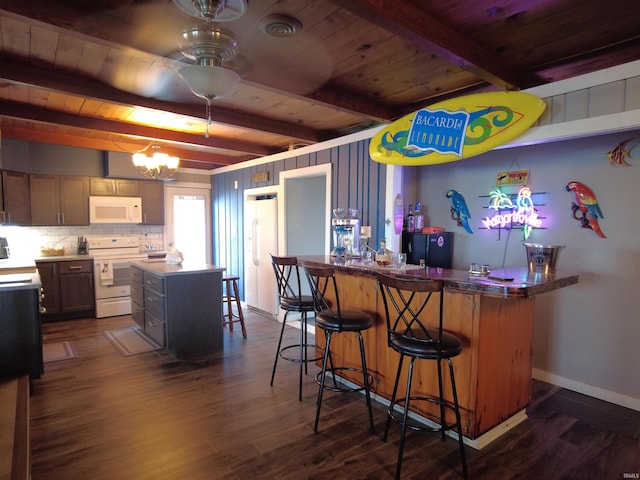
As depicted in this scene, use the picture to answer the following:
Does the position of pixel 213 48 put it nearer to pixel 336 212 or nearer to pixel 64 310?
pixel 336 212

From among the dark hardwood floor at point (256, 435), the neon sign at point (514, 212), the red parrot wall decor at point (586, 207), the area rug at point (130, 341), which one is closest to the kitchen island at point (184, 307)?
the area rug at point (130, 341)

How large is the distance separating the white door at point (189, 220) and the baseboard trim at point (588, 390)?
5486 millimetres

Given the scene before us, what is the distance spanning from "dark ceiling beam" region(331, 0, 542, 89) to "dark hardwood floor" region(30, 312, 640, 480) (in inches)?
95.3

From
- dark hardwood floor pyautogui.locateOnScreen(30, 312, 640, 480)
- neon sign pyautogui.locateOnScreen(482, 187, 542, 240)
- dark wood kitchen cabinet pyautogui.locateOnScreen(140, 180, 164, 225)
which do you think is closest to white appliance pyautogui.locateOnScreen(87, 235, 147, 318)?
dark wood kitchen cabinet pyautogui.locateOnScreen(140, 180, 164, 225)

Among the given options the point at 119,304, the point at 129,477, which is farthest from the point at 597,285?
the point at 119,304

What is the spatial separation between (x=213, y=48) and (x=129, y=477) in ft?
7.60

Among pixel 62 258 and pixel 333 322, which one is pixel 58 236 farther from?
pixel 333 322

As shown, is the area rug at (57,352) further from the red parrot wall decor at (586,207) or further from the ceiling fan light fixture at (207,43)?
the red parrot wall decor at (586,207)

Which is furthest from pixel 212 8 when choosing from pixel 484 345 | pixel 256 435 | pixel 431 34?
pixel 256 435

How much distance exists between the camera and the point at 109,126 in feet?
13.6

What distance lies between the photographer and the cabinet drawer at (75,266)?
5.24m

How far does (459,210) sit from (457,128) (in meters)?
1.03

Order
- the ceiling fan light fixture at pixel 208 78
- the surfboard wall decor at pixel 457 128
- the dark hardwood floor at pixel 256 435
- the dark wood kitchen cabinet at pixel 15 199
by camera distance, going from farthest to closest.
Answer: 1. the dark wood kitchen cabinet at pixel 15 199
2. the surfboard wall decor at pixel 457 128
3. the dark hardwood floor at pixel 256 435
4. the ceiling fan light fixture at pixel 208 78

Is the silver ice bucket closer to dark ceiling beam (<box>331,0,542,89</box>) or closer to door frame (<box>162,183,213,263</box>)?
dark ceiling beam (<box>331,0,542,89</box>)
